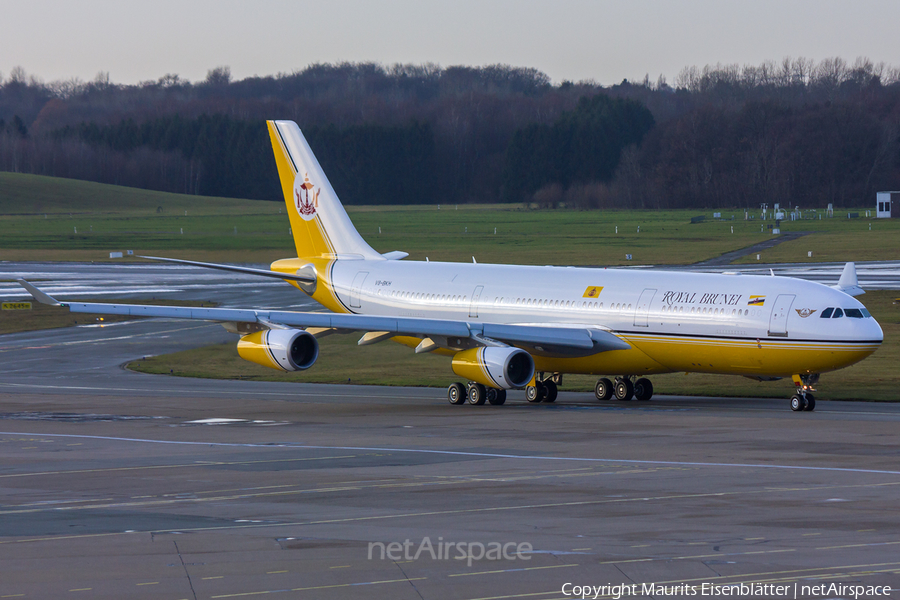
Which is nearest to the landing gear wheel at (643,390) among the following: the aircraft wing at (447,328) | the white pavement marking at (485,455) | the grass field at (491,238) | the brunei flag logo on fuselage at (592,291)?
the aircraft wing at (447,328)

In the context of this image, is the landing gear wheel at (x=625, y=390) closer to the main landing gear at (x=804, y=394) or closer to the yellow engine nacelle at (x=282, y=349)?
the main landing gear at (x=804, y=394)

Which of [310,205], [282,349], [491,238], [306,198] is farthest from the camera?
[491,238]

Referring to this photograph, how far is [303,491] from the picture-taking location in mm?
21297

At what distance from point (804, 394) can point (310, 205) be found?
70.2 ft

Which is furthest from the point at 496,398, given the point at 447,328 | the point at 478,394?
the point at 447,328

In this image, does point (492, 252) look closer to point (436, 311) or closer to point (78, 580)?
point (436, 311)

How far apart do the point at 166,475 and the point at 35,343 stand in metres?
37.0

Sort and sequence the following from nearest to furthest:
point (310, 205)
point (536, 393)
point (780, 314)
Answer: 1. point (780, 314)
2. point (536, 393)
3. point (310, 205)

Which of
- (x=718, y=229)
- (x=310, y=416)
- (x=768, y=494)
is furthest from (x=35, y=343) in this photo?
(x=718, y=229)

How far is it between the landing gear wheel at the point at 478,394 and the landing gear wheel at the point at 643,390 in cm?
531

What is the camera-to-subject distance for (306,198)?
46.7 meters

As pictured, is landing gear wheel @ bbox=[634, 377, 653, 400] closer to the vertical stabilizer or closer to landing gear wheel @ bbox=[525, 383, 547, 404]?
landing gear wheel @ bbox=[525, 383, 547, 404]

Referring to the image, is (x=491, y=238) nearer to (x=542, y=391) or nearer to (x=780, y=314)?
(x=542, y=391)

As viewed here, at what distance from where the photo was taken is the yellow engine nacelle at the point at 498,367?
115 ft
